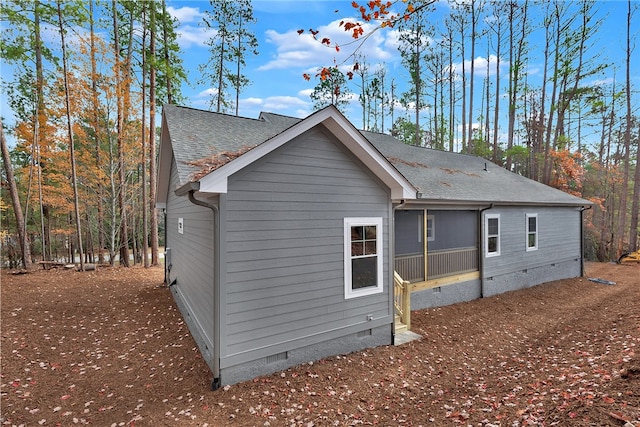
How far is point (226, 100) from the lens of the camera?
751 inches

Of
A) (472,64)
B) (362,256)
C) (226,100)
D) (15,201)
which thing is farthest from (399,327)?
(472,64)

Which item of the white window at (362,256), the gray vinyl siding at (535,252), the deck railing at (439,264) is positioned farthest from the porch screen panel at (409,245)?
the gray vinyl siding at (535,252)

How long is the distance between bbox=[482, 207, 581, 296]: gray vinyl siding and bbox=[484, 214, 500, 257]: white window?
16cm

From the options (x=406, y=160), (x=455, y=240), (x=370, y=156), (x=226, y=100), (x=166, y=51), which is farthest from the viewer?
(x=226, y=100)

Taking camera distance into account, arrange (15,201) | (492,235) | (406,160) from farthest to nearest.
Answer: (406,160)
(15,201)
(492,235)

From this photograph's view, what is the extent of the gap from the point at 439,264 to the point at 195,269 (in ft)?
22.4

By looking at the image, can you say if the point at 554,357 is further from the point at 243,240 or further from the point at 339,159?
the point at 243,240

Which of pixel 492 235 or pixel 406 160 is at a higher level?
pixel 406 160

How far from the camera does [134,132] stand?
14.0 metres

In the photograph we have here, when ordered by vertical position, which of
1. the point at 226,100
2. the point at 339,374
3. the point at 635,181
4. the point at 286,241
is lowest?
the point at 339,374

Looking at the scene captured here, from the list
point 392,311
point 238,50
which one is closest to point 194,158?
point 392,311

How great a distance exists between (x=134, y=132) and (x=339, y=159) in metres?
12.6

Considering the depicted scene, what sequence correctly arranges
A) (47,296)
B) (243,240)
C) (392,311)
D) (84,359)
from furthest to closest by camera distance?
(47,296) → (392,311) → (84,359) → (243,240)

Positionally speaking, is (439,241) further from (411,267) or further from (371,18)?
(371,18)
